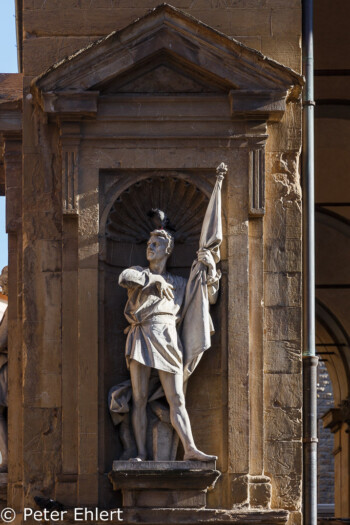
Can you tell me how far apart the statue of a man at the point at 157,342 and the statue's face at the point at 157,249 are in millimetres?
183

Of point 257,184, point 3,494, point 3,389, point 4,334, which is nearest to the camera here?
point 257,184

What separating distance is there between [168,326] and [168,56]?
2993 millimetres

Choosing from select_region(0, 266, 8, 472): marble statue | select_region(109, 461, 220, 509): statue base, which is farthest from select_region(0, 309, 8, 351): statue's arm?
select_region(109, 461, 220, 509): statue base

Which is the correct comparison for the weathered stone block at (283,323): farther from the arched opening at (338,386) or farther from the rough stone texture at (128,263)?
the arched opening at (338,386)

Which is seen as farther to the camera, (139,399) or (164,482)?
(139,399)

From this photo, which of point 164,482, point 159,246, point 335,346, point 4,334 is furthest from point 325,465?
point 164,482

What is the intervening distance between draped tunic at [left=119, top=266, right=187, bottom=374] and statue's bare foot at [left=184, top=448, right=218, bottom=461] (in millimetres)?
866

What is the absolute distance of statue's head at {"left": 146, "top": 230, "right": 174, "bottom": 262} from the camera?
2177 cm

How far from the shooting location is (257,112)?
21875 mm

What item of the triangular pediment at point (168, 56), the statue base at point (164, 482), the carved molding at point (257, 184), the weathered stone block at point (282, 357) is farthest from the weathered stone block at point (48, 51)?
the statue base at point (164, 482)

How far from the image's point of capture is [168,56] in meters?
22.0

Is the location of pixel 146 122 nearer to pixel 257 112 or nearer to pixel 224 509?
pixel 257 112

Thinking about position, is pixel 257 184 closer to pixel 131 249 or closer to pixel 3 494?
pixel 131 249

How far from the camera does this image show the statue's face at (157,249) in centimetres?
2177
